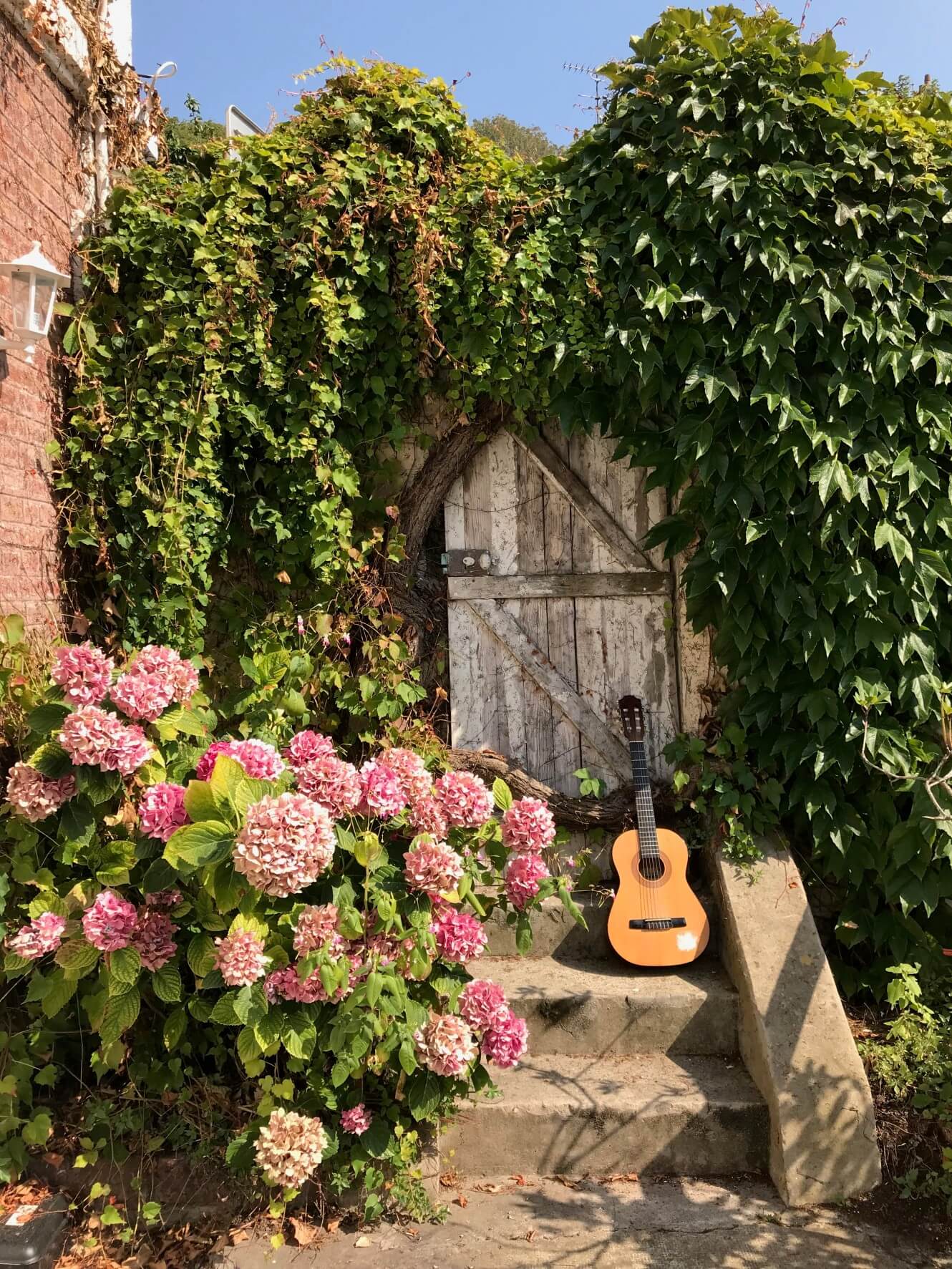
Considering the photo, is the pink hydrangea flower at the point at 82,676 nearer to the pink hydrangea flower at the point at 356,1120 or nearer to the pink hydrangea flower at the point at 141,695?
the pink hydrangea flower at the point at 141,695

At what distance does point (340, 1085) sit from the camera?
2.42 m

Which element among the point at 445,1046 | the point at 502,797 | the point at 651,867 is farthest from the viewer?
the point at 651,867

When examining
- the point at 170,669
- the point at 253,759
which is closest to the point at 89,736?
the point at 170,669

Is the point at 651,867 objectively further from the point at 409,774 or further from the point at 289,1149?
the point at 289,1149

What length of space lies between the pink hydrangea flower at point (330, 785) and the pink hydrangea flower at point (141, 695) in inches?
19.2

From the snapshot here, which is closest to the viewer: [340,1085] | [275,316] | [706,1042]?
[340,1085]

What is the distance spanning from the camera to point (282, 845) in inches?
81.3

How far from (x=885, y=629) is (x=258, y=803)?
2558mm

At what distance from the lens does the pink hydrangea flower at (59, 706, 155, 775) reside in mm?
2375

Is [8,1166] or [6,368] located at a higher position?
[6,368]

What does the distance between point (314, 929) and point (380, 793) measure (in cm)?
39

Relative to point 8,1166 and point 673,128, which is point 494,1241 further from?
point 673,128

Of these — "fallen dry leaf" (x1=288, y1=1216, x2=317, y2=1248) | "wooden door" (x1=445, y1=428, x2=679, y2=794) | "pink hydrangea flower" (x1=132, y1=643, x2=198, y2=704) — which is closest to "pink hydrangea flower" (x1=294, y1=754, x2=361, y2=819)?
"pink hydrangea flower" (x1=132, y1=643, x2=198, y2=704)

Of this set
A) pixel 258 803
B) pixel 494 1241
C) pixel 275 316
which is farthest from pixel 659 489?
pixel 494 1241
